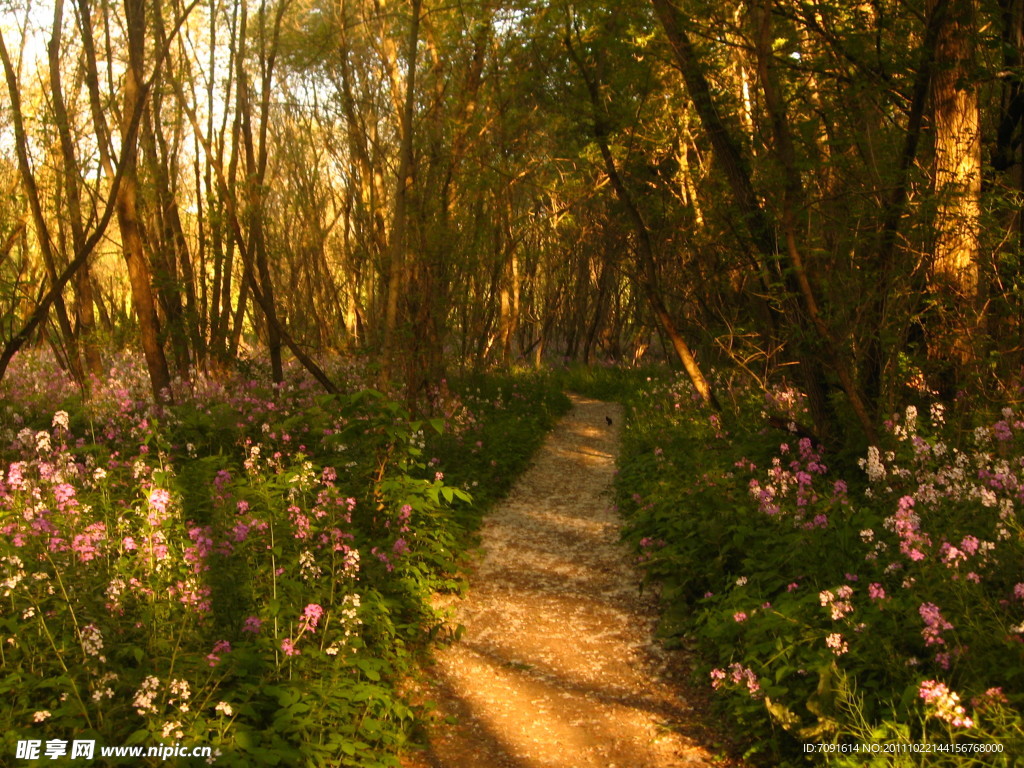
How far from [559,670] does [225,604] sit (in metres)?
1.99

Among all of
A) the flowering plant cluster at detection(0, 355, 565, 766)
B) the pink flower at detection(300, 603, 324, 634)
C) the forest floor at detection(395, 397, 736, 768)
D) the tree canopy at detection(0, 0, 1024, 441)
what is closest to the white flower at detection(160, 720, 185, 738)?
the flowering plant cluster at detection(0, 355, 565, 766)

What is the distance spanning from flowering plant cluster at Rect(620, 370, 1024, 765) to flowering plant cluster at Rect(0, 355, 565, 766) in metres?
1.80

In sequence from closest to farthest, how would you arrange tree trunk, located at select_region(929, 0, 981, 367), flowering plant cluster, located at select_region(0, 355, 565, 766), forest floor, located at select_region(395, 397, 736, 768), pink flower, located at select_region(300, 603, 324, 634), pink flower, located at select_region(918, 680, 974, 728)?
pink flower, located at select_region(918, 680, 974, 728) → flowering plant cluster, located at select_region(0, 355, 565, 766) → pink flower, located at select_region(300, 603, 324, 634) → forest floor, located at select_region(395, 397, 736, 768) → tree trunk, located at select_region(929, 0, 981, 367)

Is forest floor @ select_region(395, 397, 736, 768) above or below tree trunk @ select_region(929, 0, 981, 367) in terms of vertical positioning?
below

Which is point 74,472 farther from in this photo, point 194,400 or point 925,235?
point 925,235

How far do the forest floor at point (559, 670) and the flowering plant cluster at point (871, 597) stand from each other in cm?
29

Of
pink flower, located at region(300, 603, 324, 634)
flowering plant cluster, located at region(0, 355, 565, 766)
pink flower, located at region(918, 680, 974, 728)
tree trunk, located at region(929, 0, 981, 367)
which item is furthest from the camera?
tree trunk, located at region(929, 0, 981, 367)

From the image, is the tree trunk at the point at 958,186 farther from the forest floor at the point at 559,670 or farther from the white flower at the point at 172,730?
the white flower at the point at 172,730

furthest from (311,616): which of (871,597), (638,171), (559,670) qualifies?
(638,171)

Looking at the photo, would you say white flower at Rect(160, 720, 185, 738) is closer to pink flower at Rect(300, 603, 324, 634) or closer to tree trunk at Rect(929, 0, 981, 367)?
pink flower at Rect(300, 603, 324, 634)

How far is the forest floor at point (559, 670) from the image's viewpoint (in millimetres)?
3934

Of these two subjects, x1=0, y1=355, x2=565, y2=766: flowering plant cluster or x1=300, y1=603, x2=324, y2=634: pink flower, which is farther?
x1=300, y1=603, x2=324, y2=634: pink flower

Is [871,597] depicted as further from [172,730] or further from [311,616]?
[172,730]

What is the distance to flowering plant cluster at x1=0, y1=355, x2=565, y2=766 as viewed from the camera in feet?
10.7
